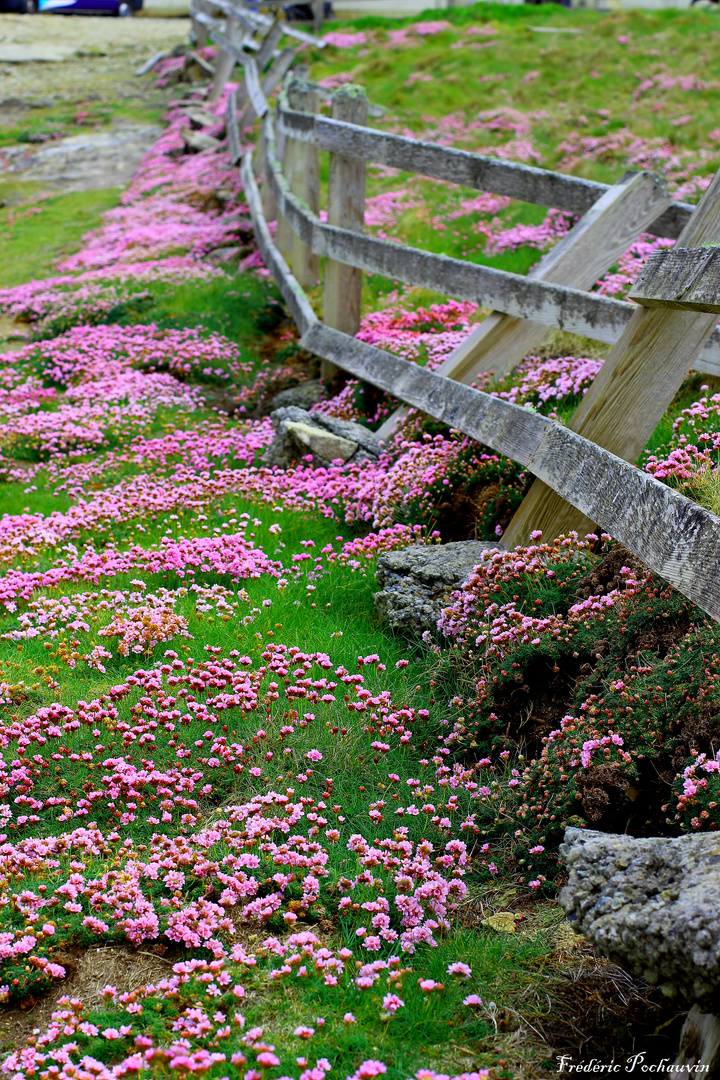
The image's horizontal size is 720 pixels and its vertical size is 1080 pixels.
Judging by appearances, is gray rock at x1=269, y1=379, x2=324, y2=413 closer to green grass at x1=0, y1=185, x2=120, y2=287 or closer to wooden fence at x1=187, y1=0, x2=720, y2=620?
wooden fence at x1=187, y1=0, x2=720, y2=620

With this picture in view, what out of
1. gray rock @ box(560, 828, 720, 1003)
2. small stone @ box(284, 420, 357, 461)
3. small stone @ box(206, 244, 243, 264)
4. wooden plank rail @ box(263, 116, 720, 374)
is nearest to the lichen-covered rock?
small stone @ box(206, 244, 243, 264)

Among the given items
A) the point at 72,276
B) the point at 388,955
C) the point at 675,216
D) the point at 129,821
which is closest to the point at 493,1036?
the point at 388,955

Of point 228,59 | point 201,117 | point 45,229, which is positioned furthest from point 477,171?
point 228,59

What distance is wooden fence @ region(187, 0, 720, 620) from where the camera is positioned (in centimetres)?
401

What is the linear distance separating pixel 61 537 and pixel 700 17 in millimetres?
27236

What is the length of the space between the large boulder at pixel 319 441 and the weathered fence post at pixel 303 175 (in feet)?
12.2

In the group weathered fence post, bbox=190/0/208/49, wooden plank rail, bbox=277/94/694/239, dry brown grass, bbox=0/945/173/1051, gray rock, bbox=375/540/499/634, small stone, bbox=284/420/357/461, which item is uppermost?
weathered fence post, bbox=190/0/208/49

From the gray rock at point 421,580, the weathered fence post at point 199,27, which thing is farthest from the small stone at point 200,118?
the gray rock at point 421,580

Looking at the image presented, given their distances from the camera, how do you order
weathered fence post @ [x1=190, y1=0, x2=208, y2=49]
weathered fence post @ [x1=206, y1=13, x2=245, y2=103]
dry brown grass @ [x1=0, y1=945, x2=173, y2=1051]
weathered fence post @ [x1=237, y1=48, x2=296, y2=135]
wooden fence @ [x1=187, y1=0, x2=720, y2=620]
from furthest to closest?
weathered fence post @ [x1=190, y1=0, x2=208, y2=49]
weathered fence post @ [x1=206, y1=13, x2=245, y2=103]
weathered fence post @ [x1=237, y1=48, x2=296, y2=135]
wooden fence @ [x1=187, y1=0, x2=720, y2=620]
dry brown grass @ [x1=0, y1=945, x2=173, y2=1051]

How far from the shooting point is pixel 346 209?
9000 mm

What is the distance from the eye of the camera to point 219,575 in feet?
20.7

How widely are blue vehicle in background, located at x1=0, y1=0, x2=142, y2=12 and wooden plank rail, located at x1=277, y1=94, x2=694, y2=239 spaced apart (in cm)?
5818

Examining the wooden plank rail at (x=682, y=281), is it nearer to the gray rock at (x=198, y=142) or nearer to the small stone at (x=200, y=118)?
the gray rock at (x=198, y=142)

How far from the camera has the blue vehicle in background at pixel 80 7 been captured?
54.9m
